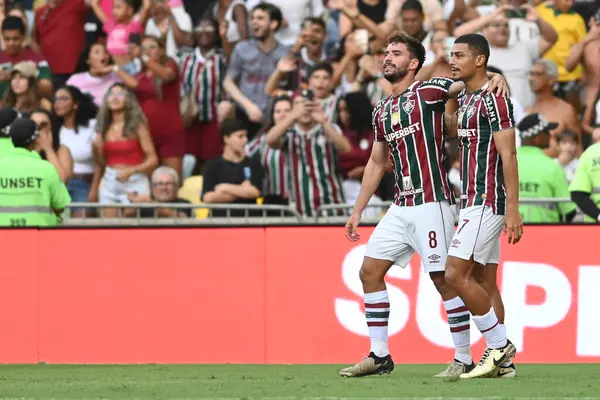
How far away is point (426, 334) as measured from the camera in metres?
11.5

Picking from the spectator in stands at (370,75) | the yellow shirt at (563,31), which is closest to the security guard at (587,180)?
the spectator in stands at (370,75)

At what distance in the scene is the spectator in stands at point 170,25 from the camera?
1631 cm

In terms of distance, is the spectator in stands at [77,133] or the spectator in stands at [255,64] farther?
the spectator in stands at [255,64]

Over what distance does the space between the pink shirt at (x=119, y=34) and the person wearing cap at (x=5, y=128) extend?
345 cm

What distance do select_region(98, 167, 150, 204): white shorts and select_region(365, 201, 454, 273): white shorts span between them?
6.16 meters

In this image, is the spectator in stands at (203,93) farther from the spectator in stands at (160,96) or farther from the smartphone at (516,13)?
the smartphone at (516,13)

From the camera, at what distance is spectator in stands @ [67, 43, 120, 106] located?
15.8 metres

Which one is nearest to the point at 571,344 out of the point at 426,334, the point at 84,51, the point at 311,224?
the point at 426,334

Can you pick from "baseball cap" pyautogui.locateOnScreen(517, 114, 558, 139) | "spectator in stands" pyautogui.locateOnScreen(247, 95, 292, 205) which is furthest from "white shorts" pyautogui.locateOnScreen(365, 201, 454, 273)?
"spectator in stands" pyautogui.locateOnScreen(247, 95, 292, 205)

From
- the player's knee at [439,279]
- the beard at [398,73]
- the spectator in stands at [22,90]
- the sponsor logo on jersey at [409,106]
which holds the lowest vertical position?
the player's knee at [439,279]

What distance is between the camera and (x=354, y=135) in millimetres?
14836

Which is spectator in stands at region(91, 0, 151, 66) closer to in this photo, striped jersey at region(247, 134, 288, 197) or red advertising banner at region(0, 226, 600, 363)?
striped jersey at region(247, 134, 288, 197)

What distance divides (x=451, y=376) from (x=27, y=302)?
470cm

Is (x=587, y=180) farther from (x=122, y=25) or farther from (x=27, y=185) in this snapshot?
(x=122, y=25)
